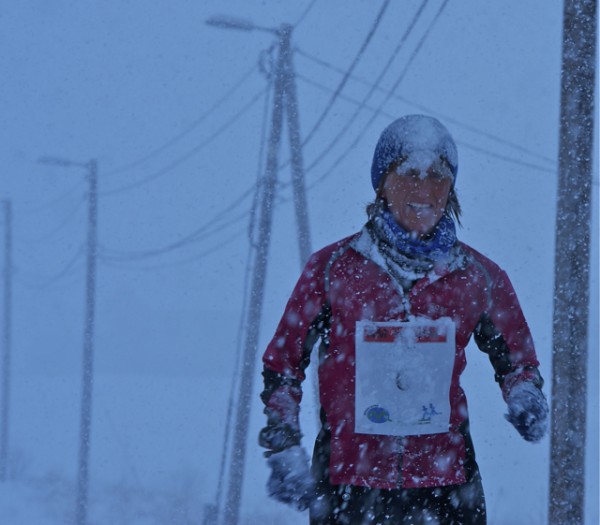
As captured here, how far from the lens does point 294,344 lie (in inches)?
116

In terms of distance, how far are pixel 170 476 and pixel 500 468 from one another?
1253 cm

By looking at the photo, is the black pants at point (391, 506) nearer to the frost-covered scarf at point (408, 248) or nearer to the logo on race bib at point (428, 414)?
the logo on race bib at point (428, 414)

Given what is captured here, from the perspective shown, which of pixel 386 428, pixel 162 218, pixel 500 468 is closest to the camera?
pixel 386 428

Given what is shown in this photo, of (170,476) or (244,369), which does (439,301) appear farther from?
(170,476)

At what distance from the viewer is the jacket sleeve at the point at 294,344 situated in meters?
2.89

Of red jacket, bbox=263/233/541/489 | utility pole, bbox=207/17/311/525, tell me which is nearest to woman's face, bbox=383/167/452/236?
red jacket, bbox=263/233/541/489

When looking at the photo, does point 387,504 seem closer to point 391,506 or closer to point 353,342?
point 391,506

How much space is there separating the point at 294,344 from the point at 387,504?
578 millimetres

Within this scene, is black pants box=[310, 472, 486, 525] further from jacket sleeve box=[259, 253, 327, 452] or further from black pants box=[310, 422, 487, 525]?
jacket sleeve box=[259, 253, 327, 452]

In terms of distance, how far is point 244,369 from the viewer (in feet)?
30.7

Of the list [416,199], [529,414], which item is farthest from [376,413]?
[416,199]

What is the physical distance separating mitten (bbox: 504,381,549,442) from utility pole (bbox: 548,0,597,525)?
1113 mm

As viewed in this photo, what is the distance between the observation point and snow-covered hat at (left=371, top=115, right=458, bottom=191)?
2.97m

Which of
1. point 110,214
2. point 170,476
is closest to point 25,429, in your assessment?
point 170,476
